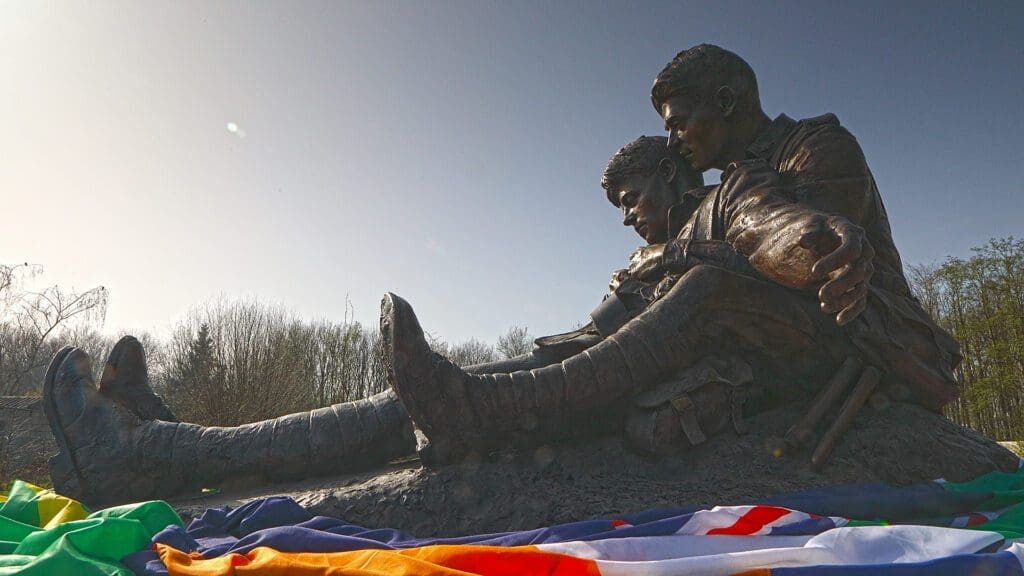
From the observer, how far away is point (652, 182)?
11.9ft

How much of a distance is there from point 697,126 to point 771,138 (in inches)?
16.7

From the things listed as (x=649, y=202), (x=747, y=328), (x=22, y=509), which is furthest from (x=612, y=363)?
(x=22, y=509)

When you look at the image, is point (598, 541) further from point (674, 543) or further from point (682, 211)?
point (682, 211)

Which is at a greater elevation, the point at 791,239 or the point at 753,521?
the point at 791,239

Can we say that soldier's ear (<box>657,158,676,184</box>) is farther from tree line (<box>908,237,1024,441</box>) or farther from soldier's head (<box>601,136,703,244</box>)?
tree line (<box>908,237,1024,441</box>)

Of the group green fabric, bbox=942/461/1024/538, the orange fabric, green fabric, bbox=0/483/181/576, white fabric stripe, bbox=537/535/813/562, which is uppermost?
green fabric, bbox=0/483/181/576

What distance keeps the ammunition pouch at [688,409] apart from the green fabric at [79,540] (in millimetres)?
1741

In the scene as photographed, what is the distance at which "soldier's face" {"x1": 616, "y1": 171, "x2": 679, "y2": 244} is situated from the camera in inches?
141

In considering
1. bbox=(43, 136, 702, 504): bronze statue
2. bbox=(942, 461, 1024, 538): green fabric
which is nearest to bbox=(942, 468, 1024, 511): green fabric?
bbox=(942, 461, 1024, 538): green fabric

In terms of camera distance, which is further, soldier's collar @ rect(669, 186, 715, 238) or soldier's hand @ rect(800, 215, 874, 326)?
soldier's collar @ rect(669, 186, 715, 238)

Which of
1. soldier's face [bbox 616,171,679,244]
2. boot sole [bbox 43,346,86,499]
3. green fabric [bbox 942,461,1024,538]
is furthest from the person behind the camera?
soldier's face [bbox 616,171,679,244]

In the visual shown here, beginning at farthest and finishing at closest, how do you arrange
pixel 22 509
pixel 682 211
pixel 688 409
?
1. pixel 682 211
2. pixel 688 409
3. pixel 22 509

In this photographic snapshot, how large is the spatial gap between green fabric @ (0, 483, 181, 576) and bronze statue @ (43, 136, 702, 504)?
0.91 ft

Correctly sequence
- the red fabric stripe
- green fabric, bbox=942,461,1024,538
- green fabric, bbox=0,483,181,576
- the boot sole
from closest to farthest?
green fabric, bbox=0,483,181,576
the red fabric stripe
green fabric, bbox=942,461,1024,538
the boot sole
